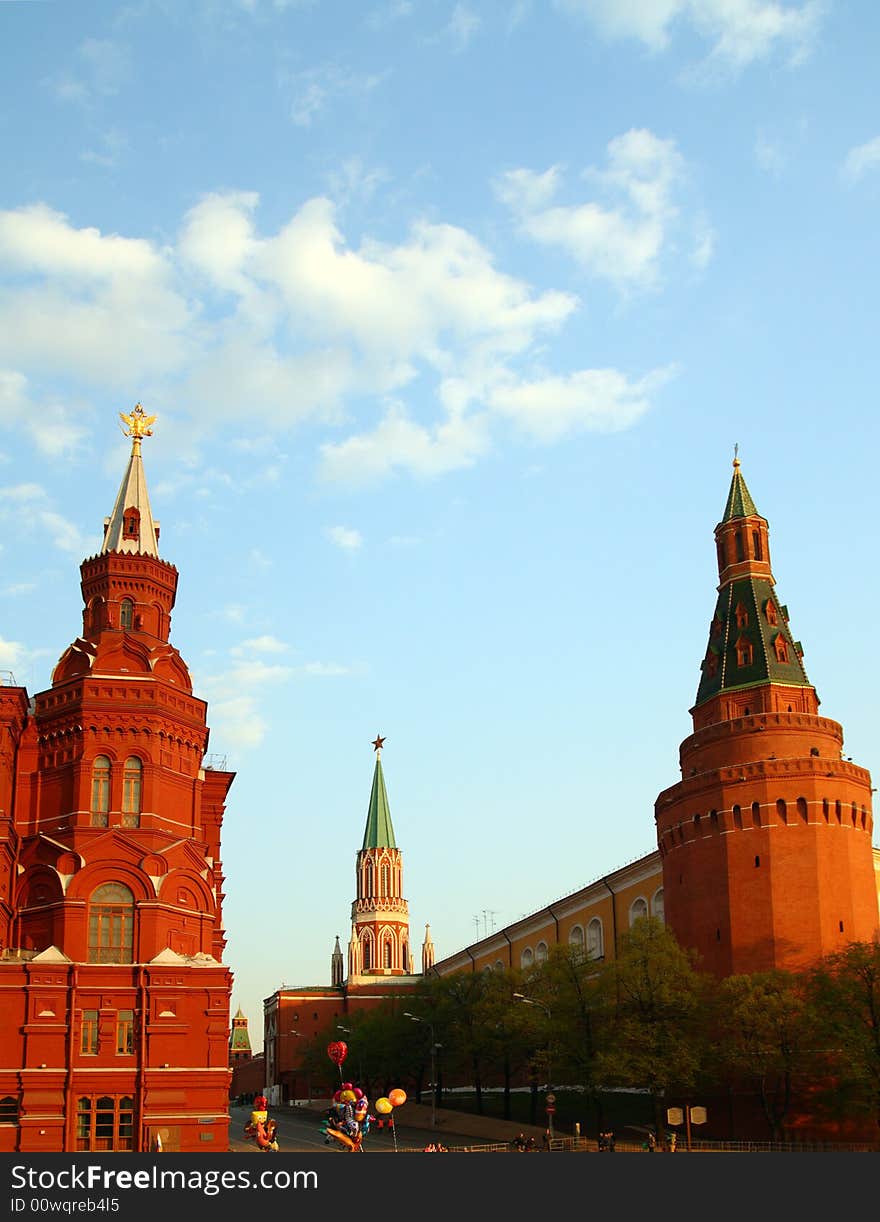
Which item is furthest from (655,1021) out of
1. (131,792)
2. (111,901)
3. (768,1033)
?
(131,792)

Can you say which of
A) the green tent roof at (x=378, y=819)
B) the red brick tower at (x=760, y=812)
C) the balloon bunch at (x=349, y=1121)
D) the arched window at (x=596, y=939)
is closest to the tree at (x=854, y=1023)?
the red brick tower at (x=760, y=812)

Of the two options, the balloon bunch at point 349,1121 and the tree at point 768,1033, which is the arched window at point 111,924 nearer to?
the balloon bunch at point 349,1121

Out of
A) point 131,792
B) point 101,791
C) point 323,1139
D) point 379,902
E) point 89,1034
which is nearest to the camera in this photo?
point 89,1034

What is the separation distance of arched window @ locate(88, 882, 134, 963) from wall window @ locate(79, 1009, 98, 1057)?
8.09 ft

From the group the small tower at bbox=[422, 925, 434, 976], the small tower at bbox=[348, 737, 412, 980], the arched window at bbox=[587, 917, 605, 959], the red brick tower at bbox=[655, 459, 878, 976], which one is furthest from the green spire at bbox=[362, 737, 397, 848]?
the red brick tower at bbox=[655, 459, 878, 976]

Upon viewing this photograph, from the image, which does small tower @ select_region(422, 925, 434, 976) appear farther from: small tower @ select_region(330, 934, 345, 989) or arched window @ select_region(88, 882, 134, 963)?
arched window @ select_region(88, 882, 134, 963)

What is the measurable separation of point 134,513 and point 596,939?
52.0 metres

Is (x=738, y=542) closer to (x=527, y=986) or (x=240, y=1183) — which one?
(x=527, y=986)

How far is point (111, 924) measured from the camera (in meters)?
63.3

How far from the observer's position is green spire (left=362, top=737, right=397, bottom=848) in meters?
179

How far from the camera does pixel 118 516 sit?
245ft

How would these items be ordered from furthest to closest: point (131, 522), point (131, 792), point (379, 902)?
point (379, 902) → point (131, 522) → point (131, 792)

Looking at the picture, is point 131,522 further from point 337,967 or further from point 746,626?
point 337,967

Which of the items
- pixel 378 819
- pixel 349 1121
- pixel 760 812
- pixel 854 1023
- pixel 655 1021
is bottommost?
pixel 349 1121
